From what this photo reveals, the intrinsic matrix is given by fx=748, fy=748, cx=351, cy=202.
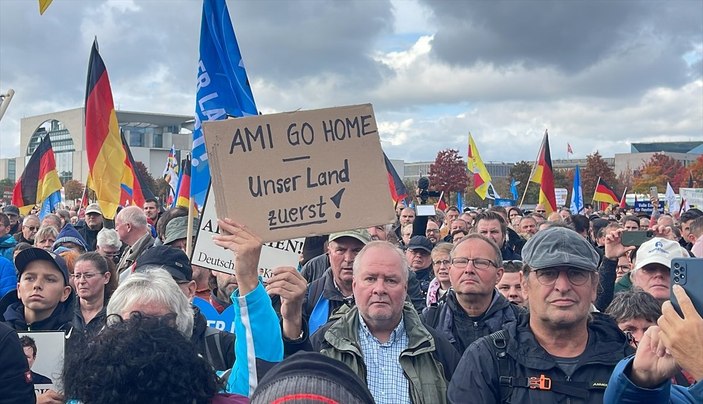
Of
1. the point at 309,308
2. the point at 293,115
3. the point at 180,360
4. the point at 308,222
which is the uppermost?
the point at 293,115

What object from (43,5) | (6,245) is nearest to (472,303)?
(43,5)

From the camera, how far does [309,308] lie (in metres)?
5.55

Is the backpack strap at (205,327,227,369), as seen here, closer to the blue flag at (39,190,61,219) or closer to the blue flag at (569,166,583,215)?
the blue flag at (39,190,61,219)

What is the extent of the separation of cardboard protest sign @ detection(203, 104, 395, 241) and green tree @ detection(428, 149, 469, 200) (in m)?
57.7

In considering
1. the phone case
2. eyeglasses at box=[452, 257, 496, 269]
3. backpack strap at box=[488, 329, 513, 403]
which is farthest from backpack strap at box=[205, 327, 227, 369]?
the phone case

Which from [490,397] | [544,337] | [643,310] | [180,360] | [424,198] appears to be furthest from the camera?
[424,198]

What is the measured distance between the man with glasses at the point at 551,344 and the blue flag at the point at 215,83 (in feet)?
10.7

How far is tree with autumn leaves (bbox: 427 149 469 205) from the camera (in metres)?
62.9

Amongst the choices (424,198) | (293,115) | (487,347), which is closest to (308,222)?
(293,115)

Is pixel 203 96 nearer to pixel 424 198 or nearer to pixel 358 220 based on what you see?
pixel 358 220

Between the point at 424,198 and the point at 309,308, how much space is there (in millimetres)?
6591

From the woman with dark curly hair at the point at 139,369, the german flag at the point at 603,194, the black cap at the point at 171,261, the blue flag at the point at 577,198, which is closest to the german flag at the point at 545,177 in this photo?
the blue flag at the point at 577,198

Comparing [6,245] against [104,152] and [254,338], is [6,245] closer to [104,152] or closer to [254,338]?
[104,152]

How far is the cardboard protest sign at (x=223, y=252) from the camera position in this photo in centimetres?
467
